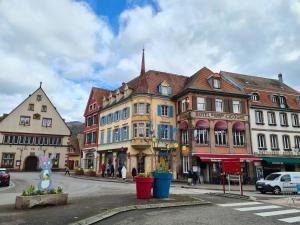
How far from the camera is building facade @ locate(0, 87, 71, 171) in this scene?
144 ft

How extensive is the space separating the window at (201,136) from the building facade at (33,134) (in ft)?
96.2

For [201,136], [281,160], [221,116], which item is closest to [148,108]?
[201,136]

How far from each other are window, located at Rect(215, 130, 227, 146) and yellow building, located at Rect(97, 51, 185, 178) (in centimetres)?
486

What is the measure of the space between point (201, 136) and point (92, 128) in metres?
20.6

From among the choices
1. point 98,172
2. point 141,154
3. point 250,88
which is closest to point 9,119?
point 98,172

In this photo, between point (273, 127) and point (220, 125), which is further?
point (273, 127)

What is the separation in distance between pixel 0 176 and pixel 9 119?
92.3 feet

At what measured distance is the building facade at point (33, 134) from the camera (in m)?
44.0

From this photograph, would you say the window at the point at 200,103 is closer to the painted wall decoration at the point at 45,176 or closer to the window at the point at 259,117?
the window at the point at 259,117

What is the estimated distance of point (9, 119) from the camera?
44906mm

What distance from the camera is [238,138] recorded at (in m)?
30.0

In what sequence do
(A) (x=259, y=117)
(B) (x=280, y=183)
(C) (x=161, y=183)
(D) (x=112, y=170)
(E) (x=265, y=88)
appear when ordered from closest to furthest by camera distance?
(C) (x=161, y=183)
(B) (x=280, y=183)
(A) (x=259, y=117)
(D) (x=112, y=170)
(E) (x=265, y=88)

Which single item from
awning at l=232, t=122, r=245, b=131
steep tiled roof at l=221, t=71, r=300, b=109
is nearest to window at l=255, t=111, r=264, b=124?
steep tiled roof at l=221, t=71, r=300, b=109

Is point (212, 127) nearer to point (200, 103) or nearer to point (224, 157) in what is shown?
point (200, 103)
